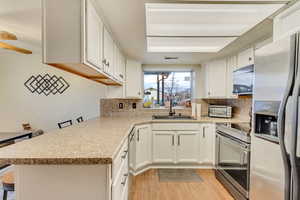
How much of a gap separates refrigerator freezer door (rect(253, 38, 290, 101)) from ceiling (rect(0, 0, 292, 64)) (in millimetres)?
694

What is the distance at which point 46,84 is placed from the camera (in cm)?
365

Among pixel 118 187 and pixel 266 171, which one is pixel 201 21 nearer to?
pixel 266 171

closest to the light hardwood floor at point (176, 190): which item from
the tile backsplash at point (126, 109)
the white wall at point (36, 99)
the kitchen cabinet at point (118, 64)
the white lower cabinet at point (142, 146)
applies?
the white lower cabinet at point (142, 146)

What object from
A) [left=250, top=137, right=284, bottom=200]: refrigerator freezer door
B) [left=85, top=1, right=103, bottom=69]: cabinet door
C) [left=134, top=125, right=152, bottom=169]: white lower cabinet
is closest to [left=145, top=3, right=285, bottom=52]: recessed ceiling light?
[left=85, top=1, right=103, bottom=69]: cabinet door

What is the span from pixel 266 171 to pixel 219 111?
2182 millimetres

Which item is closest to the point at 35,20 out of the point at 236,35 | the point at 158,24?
the point at 158,24

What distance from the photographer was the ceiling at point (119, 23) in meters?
1.48

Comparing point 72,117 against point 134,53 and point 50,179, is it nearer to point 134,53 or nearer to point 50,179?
point 134,53

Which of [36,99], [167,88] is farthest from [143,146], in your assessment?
[36,99]

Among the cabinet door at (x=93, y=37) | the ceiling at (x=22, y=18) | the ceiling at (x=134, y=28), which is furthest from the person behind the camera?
the ceiling at (x=22, y=18)

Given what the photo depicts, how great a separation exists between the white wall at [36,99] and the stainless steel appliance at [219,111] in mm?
2230

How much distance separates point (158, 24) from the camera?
1.92 metres

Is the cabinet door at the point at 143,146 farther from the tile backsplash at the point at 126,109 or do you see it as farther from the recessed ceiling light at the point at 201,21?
the recessed ceiling light at the point at 201,21

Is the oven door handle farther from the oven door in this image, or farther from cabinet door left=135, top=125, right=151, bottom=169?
cabinet door left=135, top=125, right=151, bottom=169
